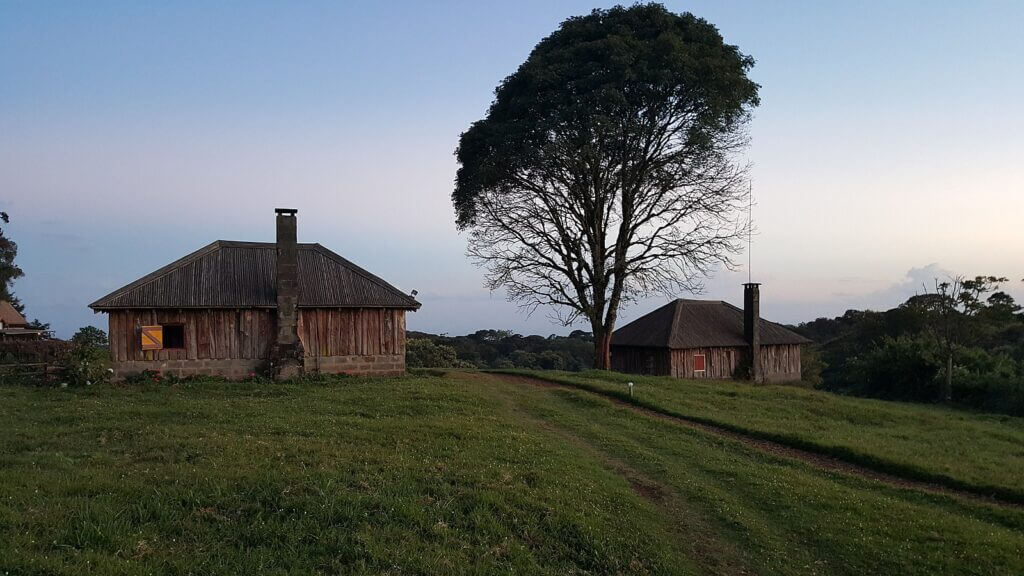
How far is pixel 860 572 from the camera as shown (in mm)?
9266

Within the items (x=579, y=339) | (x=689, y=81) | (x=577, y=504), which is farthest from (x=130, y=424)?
(x=579, y=339)

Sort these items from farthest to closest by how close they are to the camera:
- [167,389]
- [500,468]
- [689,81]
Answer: [689,81]
[167,389]
[500,468]

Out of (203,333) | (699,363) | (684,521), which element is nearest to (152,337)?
(203,333)

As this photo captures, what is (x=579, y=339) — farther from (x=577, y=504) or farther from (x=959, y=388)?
(x=577, y=504)

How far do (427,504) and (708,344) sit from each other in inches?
1146

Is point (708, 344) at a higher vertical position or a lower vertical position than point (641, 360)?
higher

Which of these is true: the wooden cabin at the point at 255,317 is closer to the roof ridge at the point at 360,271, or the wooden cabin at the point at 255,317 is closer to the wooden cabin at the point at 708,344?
the roof ridge at the point at 360,271

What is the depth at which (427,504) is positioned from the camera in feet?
30.7

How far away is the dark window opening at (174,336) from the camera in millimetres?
22891

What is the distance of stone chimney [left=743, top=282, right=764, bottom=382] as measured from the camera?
36906 mm

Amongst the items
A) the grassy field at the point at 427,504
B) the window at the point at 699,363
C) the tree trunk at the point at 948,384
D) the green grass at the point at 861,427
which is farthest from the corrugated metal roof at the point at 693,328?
the grassy field at the point at 427,504

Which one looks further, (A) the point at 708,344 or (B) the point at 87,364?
(A) the point at 708,344

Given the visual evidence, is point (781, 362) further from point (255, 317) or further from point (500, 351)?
point (500, 351)

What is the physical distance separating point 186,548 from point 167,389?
1540 centimetres
